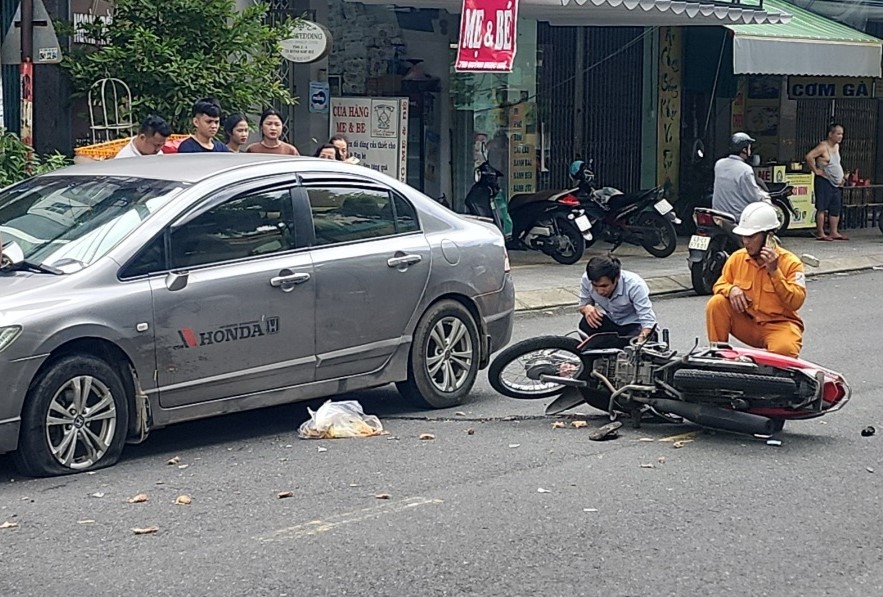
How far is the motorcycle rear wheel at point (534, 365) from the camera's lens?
871 centimetres

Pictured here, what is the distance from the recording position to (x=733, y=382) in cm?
785

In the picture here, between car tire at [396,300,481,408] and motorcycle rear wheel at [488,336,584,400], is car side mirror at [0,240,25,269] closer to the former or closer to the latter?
car tire at [396,300,481,408]

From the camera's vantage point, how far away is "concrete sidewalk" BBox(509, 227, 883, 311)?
1484 centimetres

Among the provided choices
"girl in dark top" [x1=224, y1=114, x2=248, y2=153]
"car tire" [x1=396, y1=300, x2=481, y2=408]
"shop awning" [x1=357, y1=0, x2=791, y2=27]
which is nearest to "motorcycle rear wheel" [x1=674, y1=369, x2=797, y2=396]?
"car tire" [x1=396, y1=300, x2=481, y2=408]

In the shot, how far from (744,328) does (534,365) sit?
133cm

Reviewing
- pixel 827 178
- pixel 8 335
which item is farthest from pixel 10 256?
pixel 827 178

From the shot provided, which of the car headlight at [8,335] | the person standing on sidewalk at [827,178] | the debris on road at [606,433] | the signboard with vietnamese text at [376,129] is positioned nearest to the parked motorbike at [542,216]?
the signboard with vietnamese text at [376,129]

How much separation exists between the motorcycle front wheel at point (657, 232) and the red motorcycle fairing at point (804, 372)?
9.83m

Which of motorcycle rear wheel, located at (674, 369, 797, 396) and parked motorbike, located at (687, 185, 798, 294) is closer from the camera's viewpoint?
motorcycle rear wheel, located at (674, 369, 797, 396)

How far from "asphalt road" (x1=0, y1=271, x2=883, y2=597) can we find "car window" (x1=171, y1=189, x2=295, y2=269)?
1.09 meters

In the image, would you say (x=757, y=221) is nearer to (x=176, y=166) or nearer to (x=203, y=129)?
(x=176, y=166)

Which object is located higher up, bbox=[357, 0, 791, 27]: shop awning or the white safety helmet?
bbox=[357, 0, 791, 27]: shop awning

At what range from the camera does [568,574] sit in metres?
5.62

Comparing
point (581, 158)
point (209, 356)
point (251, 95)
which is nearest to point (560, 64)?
point (581, 158)
